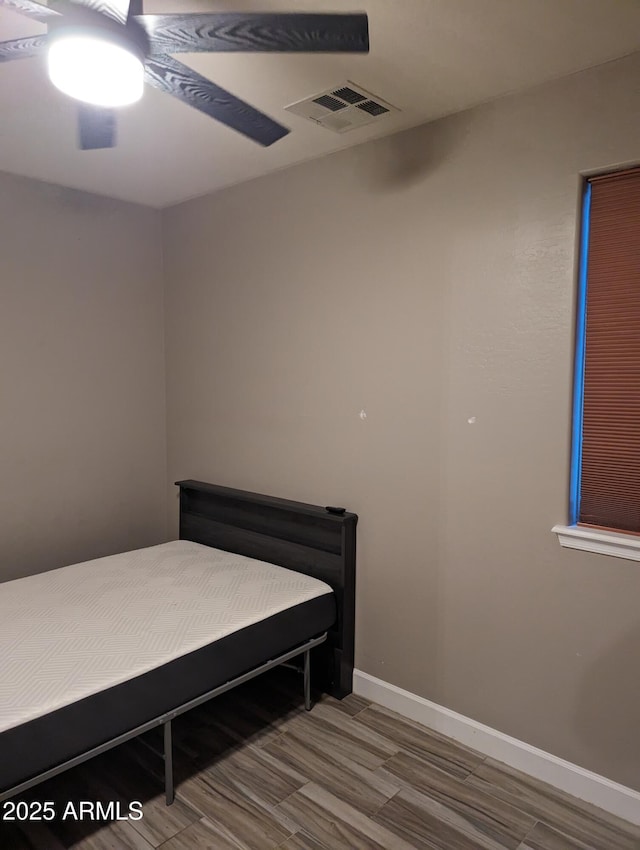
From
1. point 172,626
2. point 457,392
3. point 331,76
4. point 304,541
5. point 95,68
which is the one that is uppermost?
point 331,76

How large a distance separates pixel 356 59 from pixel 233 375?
1817mm

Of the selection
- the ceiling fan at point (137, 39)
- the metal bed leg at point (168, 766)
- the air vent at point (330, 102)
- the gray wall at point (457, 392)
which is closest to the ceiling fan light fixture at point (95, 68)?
the ceiling fan at point (137, 39)

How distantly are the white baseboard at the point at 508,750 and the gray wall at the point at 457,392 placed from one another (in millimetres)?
46

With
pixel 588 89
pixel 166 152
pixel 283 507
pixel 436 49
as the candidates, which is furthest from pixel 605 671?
pixel 166 152

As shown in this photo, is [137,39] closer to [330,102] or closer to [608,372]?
[330,102]

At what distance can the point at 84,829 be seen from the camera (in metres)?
1.96

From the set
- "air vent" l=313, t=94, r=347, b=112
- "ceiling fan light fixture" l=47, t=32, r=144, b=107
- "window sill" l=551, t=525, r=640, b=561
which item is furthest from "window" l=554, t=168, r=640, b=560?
"ceiling fan light fixture" l=47, t=32, r=144, b=107

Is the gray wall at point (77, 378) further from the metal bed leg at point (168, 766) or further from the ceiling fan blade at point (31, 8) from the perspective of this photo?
the ceiling fan blade at point (31, 8)

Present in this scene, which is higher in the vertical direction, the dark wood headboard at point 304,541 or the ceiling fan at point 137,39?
the ceiling fan at point 137,39

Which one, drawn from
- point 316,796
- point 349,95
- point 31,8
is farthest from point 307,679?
point 31,8

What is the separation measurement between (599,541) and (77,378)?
281 centimetres

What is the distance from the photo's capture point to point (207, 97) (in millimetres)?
1639

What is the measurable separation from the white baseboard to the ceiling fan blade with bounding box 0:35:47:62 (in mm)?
2654

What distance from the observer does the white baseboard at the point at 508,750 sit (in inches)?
79.4
